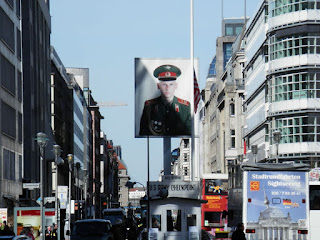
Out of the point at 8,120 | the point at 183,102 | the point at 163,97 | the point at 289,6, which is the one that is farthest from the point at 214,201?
the point at 163,97

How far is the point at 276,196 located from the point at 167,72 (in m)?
9.76

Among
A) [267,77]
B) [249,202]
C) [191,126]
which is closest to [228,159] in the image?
[267,77]

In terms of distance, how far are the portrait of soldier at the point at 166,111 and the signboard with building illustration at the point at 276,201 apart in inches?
343

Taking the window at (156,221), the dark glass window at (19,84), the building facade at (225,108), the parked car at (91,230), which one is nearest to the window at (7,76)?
the dark glass window at (19,84)

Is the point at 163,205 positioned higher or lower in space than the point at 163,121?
lower

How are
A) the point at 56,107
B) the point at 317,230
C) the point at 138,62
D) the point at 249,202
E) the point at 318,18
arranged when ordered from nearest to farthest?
the point at 249,202 < the point at 317,230 < the point at 138,62 < the point at 318,18 < the point at 56,107

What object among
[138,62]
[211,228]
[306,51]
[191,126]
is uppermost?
[306,51]

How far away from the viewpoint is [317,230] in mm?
43500

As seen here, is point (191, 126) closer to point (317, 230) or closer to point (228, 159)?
point (317, 230)

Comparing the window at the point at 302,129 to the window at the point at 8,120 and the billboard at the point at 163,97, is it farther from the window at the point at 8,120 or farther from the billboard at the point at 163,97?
the billboard at the point at 163,97

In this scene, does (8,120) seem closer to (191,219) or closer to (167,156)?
(167,156)

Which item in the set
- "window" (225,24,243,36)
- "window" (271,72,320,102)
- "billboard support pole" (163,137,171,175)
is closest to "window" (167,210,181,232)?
"billboard support pole" (163,137,171,175)

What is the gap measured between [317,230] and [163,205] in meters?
6.65

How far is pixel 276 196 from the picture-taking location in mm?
40188
